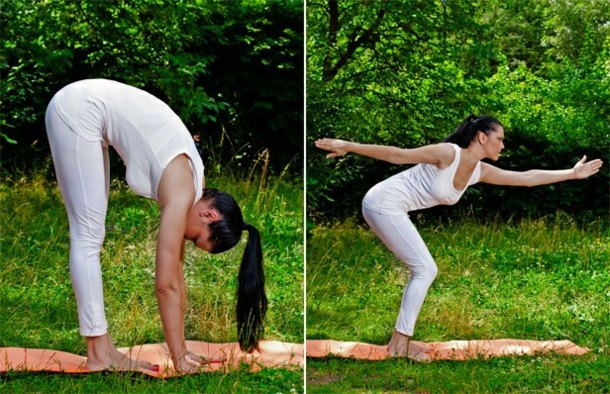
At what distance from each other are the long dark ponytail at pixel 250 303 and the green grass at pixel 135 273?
3.6 inches

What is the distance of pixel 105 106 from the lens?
4.77 meters

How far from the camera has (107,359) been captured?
4.89m

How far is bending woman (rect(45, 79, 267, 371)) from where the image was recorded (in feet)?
15.5

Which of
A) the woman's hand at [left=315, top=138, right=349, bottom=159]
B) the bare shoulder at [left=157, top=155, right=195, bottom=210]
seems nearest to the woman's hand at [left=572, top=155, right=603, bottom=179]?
the woman's hand at [left=315, top=138, right=349, bottom=159]

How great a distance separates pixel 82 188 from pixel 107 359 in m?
0.89

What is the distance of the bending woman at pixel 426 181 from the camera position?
208 inches

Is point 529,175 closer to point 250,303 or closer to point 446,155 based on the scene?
point 446,155

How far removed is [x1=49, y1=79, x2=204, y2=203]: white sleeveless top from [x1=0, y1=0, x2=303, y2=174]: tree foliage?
0.73 meters

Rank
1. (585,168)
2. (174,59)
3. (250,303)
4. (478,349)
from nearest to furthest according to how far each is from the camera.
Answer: (250,303), (478,349), (585,168), (174,59)

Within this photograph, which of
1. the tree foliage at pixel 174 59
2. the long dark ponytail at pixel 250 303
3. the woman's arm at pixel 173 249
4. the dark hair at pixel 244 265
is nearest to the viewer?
the woman's arm at pixel 173 249

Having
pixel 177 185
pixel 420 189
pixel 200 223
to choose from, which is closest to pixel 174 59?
pixel 177 185

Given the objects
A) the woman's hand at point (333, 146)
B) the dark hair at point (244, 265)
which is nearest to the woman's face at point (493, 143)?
the woman's hand at point (333, 146)

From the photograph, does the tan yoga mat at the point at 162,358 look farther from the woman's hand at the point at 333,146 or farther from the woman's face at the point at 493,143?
the woman's face at the point at 493,143

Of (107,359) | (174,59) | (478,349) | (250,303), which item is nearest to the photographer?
(107,359)
